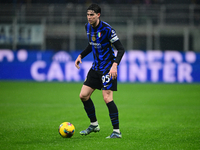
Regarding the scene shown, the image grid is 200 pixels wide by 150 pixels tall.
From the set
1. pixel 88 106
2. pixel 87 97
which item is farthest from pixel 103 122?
pixel 87 97

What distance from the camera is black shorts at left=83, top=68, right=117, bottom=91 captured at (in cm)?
467

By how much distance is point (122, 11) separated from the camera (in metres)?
17.8

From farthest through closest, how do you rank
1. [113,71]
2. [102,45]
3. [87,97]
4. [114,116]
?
[87,97] → [102,45] → [114,116] → [113,71]

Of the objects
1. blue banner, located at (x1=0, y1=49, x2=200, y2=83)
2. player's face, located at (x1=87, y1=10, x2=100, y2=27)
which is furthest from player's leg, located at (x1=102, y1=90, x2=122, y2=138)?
blue banner, located at (x1=0, y1=49, x2=200, y2=83)

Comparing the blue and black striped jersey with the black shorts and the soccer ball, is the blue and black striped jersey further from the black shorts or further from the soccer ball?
the soccer ball

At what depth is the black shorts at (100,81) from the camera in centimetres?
467

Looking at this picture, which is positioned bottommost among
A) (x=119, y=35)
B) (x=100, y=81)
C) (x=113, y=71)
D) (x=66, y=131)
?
(x=66, y=131)

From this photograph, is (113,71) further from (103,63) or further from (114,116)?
(114,116)

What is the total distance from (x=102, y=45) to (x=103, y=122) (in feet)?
6.64

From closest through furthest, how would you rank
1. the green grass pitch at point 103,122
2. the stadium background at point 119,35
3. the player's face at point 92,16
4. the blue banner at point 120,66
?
1. the green grass pitch at point 103,122
2. the player's face at point 92,16
3. the blue banner at point 120,66
4. the stadium background at point 119,35

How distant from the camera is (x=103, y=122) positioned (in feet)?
20.4

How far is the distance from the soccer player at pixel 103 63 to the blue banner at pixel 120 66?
10.9m

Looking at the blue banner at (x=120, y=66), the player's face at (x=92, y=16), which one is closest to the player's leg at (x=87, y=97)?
the player's face at (x=92, y=16)

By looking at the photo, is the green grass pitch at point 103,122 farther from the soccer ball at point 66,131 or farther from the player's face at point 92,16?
the player's face at point 92,16
